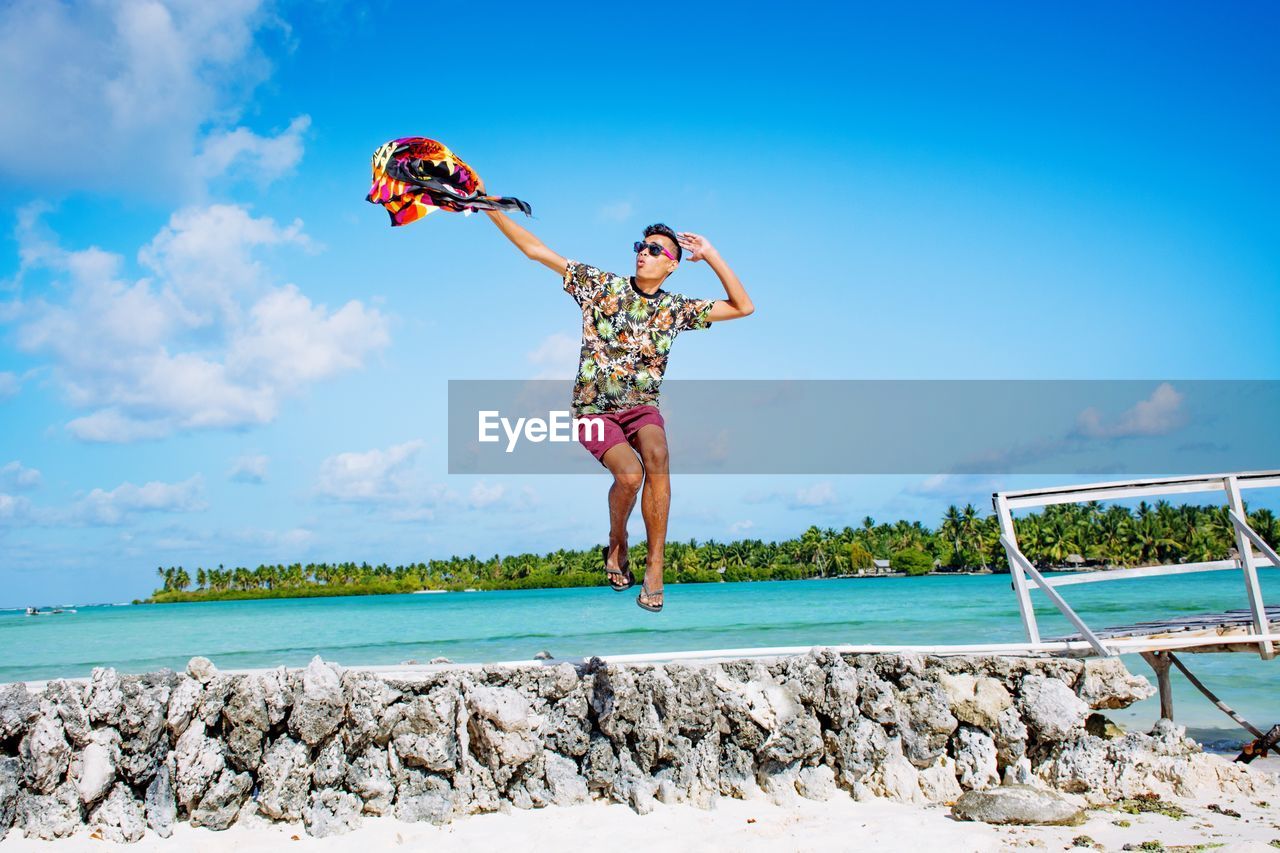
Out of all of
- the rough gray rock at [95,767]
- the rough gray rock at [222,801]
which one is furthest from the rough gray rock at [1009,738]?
the rough gray rock at [95,767]

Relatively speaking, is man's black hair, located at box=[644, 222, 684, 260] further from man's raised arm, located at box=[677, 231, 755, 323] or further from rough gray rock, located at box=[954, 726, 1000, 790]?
rough gray rock, located at box=[954, 726, 1000, 790]

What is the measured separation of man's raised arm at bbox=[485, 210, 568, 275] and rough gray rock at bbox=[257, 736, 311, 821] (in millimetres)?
3556

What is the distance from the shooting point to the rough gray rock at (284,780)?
618cm

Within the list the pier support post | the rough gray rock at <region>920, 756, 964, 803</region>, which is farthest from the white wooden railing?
the pier support post

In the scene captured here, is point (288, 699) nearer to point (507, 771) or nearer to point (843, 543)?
point (507, 771)

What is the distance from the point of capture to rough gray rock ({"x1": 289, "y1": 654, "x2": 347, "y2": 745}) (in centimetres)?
625

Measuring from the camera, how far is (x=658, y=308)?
5.29 m

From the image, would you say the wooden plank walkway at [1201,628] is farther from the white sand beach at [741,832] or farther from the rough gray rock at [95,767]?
the rough gray rock at [95,767]

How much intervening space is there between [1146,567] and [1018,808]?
2.07 metres

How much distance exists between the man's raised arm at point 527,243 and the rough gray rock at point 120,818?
4244 mm

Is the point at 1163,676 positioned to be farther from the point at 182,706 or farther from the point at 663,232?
the point at 182,706

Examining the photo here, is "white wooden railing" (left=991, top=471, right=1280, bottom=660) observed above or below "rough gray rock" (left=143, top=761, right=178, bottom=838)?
above

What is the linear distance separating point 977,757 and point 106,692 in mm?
5830

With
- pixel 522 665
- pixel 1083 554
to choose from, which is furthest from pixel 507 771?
pixel 1083 554
